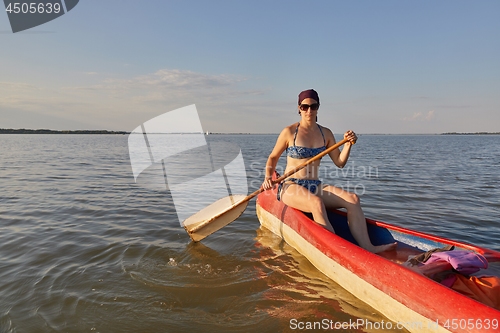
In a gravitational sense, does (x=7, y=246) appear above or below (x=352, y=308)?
above

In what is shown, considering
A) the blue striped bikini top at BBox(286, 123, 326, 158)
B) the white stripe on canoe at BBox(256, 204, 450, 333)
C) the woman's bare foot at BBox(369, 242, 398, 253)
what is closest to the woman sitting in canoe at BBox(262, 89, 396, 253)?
the blue striped bikini top at BBox(286, 123, 326, 158)

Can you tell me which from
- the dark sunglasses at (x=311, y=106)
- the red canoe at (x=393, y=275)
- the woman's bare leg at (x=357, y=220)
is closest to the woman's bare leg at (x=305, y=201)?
the red canoe at (x=393, y=275)

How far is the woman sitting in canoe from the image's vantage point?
4.43 m

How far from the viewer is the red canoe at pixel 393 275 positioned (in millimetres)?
2518

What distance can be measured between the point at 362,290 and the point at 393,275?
523 mm

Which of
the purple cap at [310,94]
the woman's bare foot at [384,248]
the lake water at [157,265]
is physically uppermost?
the purple cap at [310,94]

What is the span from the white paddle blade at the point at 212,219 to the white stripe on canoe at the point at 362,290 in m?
0.96

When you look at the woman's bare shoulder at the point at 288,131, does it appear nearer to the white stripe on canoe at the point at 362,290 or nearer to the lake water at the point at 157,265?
the white stripe on canoe at the point at 362,290

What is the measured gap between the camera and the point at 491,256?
3322 mm

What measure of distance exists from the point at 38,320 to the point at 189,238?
9.04 ft

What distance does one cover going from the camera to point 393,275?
3082 mm

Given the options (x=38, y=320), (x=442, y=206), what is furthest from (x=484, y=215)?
(x=38, y=320)

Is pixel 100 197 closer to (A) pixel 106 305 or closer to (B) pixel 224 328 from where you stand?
(A) pixel 106 305

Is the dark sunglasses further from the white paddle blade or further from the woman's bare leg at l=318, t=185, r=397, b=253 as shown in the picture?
the white paddle blade
